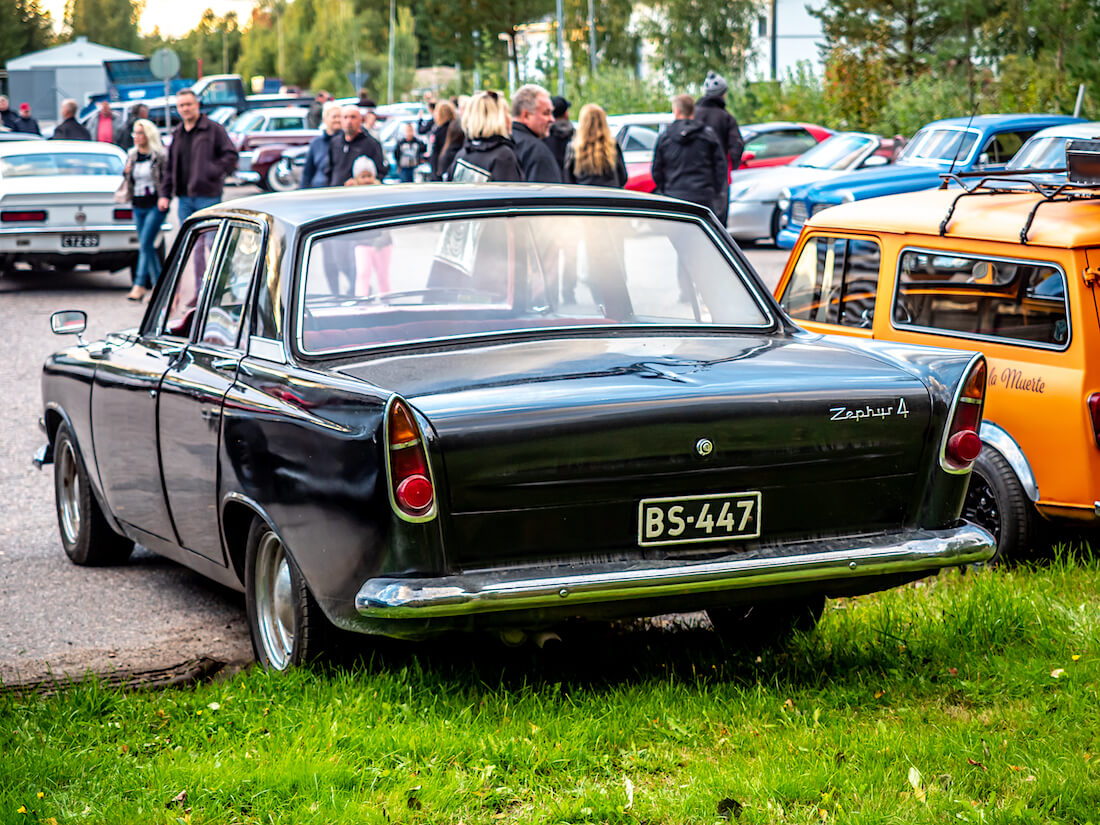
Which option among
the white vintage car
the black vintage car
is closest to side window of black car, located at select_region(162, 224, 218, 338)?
the black vintage car

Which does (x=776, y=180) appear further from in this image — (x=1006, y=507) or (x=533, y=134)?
(x=1006, y=507)

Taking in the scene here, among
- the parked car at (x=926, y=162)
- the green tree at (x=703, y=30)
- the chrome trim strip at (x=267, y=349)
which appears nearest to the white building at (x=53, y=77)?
the green tree at (x=703, y=30)

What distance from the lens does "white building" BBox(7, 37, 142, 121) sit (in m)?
89.6

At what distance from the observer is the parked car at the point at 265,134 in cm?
3609

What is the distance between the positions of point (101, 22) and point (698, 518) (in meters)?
150

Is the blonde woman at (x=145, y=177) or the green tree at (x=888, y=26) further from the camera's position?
the green tree at (x=888, y=26)

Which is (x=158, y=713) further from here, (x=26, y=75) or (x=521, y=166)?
(x=26, y=75)

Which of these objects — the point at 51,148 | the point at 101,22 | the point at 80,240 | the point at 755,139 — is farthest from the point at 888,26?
the point at 101,22

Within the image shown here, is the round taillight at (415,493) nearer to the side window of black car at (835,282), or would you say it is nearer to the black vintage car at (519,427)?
the black vintage car at (519,427)

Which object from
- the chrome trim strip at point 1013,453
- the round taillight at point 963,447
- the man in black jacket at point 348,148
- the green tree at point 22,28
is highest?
the green tree at point 22,28

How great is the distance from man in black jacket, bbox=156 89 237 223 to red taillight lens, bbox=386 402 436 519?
11.5m

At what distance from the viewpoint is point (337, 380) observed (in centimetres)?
427

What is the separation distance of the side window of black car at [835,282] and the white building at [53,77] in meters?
85.8

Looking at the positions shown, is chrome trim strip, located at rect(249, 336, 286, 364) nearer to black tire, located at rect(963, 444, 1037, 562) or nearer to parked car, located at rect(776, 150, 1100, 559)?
black tire, located at rect(963, 444, 1037, 562)
